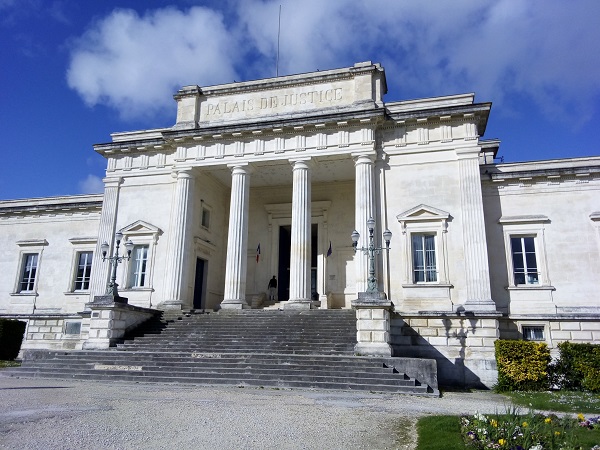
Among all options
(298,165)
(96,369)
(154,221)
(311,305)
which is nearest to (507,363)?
(311,305)

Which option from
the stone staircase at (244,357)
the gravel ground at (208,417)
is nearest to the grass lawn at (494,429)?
the gravel ground at (208,417)

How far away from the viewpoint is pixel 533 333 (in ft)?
60.2

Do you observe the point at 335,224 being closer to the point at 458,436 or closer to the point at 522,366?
the point at 522,366

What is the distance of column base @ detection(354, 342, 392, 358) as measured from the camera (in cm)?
1456

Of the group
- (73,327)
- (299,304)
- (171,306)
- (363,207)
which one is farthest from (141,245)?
(363,207)

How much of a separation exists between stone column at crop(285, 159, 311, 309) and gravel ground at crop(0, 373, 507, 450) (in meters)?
7.66

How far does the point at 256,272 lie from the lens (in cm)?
2533

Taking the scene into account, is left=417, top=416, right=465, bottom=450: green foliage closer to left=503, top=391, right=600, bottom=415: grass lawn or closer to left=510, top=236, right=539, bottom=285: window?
left=503, top=391, right=600, bottom=415: grass lawn

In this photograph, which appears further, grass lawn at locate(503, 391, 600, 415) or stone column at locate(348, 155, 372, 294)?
stone column at locate(348, 155, 372, 294)

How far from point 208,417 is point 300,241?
1274 cm

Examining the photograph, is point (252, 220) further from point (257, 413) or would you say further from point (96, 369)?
point (257, 413)

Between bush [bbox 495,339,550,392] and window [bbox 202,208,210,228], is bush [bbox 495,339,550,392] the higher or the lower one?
the lower one

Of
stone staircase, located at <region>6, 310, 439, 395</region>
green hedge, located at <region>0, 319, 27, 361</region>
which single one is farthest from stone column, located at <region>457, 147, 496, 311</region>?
green hedge, located at <region>0, 319, 27, 361</region>

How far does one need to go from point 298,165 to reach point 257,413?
1419 centimetres
